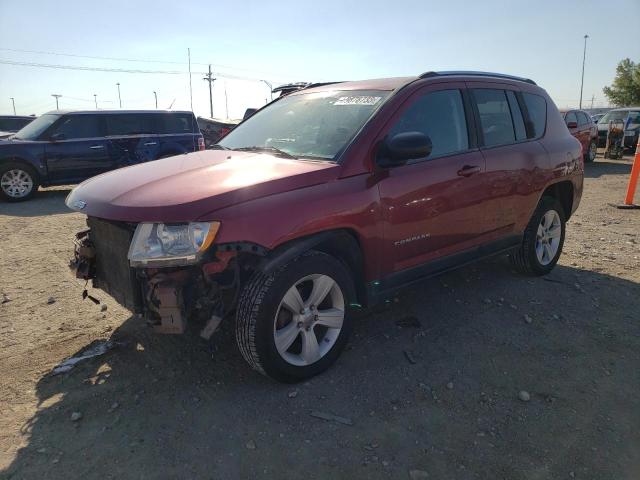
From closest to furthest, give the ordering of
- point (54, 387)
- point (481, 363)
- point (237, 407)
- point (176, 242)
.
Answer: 1. point (176, 242)
2. point (237, 407)
3. point (54, 387)
4. point (481, 363)

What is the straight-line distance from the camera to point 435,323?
12.9 ft

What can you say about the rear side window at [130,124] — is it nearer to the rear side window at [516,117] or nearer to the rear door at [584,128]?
the rear side window at [516,117]

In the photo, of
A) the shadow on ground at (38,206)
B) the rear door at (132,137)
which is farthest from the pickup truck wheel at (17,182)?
the rear door at (132,137)

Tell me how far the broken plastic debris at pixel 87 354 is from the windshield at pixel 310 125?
1790 mm

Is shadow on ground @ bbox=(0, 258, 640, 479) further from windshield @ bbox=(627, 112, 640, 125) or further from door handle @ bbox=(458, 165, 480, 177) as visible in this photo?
windshield @ bbox=(627, 112, 640, 125)

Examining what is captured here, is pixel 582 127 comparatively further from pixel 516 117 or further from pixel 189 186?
pixel 189 186

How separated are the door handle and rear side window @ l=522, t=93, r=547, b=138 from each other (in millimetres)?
1116

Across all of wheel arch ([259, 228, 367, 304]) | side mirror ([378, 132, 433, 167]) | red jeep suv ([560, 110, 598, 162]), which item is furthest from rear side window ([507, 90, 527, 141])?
red jeep suv ([560, 110, 598, 162])

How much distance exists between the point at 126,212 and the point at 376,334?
2.03 m

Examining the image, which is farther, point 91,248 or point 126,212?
point 91,248

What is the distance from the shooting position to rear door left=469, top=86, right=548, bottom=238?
4.05 m

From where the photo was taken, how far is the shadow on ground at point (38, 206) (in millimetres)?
8672

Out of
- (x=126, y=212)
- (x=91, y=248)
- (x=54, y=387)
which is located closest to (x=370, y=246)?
(x=126, y=212)

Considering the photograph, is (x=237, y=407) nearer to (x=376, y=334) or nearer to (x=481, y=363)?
(x=376, y=334)
